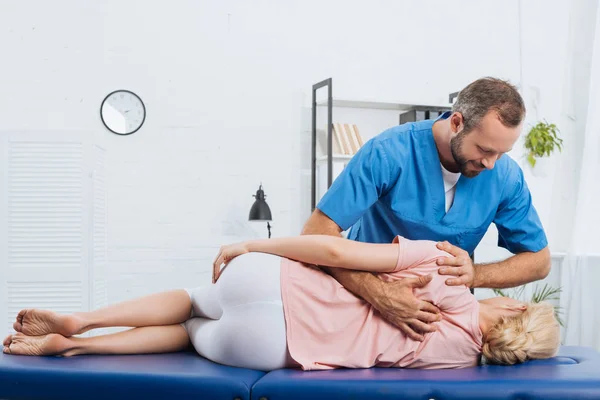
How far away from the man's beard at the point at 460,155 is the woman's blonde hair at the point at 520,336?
1.45ft

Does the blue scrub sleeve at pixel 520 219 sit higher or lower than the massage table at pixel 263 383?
higher

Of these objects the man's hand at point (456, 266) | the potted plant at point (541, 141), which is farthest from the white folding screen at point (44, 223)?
the potted plant at point (541, 141)

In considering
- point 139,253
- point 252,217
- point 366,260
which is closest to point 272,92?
point 252,217

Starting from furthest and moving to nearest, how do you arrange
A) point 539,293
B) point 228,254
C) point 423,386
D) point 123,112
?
point 539,293 < point 123,112 < point 228,254 < point 423,386

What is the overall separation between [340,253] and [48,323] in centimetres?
77

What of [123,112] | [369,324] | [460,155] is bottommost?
[369,324]

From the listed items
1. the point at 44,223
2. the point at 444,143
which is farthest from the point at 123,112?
the point at 444,143

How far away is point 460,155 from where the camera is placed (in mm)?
2129

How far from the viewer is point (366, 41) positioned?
462 centimetres

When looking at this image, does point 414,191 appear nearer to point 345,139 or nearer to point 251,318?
point 251,318

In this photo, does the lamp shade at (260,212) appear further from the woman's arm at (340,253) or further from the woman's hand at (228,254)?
the woman's arm at (340,253)

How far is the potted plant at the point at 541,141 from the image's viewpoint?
4.63 meters

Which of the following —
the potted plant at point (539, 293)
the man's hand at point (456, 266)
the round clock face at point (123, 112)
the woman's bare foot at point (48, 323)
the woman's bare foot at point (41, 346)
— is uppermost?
the round clock face at point (123, 112)

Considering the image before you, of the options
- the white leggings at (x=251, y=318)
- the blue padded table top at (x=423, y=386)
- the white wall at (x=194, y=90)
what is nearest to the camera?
the blue padded table top at (x=423, y=386)
